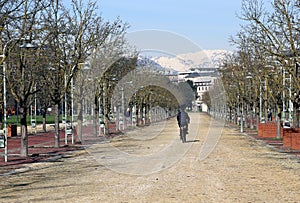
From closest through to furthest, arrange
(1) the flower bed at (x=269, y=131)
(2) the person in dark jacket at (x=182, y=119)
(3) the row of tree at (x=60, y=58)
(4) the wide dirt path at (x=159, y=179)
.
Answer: (4) the wide dirt path at (x=159, y=179), (3) the row of tree at (x=60, y=58), (2) the person in dark jacket at (x=182, y=119), (1) the flower bed at (x=269, y=131)

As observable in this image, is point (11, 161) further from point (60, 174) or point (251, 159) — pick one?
point (251, 159)

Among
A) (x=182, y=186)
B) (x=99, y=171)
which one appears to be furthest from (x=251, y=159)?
(x=182, y=186)

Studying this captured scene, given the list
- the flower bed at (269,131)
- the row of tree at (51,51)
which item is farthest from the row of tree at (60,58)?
the flower bed at (269,131)

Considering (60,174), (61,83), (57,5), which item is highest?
(57,5)

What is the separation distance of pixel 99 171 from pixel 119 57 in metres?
34.7

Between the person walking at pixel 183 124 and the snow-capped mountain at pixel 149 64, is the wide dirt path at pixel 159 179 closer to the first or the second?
the person walking at pixel 183 124

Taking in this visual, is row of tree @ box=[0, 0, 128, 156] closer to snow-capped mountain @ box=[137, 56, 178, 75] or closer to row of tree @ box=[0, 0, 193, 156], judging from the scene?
row of tree @ box=[0, 0, 193, 156]

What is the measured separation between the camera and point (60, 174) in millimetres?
21422

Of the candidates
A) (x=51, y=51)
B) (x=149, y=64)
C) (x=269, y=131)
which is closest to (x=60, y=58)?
(x=51, y=51)

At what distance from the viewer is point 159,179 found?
18906mm

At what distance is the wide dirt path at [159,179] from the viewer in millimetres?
15227

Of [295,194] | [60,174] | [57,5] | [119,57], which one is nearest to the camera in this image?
[295,194]

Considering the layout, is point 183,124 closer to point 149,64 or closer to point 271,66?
point 271,66

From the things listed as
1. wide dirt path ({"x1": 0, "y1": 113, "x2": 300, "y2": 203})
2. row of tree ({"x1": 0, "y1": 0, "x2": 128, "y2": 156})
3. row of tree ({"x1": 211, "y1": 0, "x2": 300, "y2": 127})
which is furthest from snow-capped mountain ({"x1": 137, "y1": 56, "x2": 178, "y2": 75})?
wide dirt path ({"x1": 0, "y1": 113, "x2": 300, "y2": 203})
